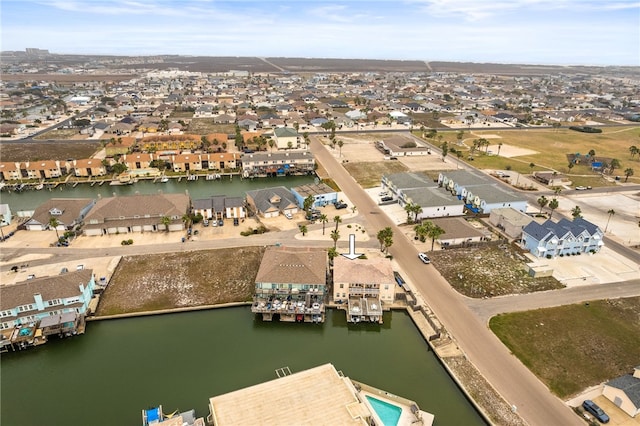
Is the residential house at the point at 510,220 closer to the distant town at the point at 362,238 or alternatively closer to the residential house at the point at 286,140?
the distant town at the point at 362,238

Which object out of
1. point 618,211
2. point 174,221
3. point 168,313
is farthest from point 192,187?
point 618,211

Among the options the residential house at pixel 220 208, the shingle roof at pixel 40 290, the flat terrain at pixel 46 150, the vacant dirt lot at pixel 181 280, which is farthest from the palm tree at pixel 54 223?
the flat terrain at pixel 46 150

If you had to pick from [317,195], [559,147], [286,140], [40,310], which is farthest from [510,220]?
[559,147]

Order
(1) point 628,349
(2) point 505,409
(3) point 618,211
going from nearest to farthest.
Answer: (2) point 505,409 < (1) point 628,349 < (3) point 618,211

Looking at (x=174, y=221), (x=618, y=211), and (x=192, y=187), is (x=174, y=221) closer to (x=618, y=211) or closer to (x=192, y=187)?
(x=192, y=187)

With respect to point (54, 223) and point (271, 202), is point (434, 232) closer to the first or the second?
point (271, 202)

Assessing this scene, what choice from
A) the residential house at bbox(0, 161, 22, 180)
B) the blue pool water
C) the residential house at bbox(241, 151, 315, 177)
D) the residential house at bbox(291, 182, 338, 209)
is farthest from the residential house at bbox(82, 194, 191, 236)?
the blue pool water
